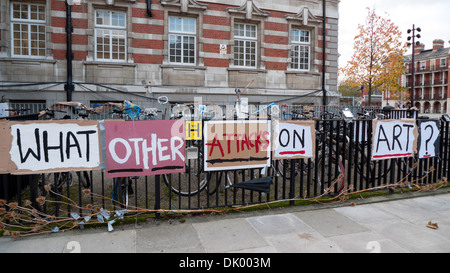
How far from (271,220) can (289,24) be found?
13.7 m

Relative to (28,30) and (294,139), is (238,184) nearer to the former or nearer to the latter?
(294,139)

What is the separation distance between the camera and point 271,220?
176 inches

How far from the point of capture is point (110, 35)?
1366 cm

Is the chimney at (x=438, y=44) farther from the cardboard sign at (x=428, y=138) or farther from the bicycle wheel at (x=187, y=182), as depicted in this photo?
the bicycle wheel at (x=187, y=182)

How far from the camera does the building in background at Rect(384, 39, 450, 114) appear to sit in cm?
A: 6694

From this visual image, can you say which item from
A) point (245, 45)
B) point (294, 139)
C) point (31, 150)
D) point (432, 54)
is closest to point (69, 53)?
point (245, 45)

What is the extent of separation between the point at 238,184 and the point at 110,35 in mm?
11533

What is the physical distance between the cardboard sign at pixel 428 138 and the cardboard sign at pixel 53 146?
231 inches

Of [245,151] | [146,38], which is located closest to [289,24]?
[146,38]

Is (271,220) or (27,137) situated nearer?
(27,137)

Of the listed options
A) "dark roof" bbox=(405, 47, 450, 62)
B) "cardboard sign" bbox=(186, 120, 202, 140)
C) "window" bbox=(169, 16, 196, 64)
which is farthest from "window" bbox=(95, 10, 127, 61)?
"dark roof" bbox=(405, 47, 450, 62)

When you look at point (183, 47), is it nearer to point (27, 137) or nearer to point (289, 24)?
point (289, 24)

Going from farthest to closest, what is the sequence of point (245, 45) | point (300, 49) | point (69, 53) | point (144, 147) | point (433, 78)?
point (433, 78), point (300, 49), point (245, 45), point (69, 53), point (144, 147)

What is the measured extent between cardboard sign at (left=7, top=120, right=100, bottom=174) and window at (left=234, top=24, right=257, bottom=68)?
12.3 metres
